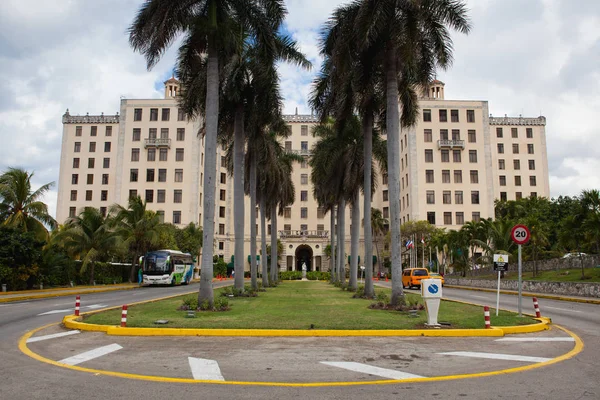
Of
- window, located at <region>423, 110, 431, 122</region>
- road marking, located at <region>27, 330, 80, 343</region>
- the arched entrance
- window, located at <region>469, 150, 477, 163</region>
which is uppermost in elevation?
window, located at <region>423, 110, 431, 122</region>

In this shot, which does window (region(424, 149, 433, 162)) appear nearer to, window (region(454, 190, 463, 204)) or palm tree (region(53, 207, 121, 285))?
window (region(454, 190, 463, 204))

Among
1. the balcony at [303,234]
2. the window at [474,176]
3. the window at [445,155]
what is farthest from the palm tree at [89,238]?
the window at [474,176]

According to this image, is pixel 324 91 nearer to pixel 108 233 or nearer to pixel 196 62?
pixel 196 62

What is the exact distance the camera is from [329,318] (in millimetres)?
14641

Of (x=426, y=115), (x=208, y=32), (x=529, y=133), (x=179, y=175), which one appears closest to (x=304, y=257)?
(x=179, y=175)

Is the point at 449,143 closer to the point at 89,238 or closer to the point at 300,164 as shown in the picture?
the point at 300,164

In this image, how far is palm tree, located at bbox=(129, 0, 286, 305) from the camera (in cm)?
1775

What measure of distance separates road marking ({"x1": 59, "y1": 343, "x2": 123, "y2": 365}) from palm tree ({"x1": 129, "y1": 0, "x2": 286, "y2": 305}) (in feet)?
23.3

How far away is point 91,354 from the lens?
9.37 m

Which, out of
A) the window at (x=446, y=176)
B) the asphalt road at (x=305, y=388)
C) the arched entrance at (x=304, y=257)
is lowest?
the asphalt road at (x=305, y=388)

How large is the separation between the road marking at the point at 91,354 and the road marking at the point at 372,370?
4.40 m

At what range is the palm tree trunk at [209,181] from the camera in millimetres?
17500

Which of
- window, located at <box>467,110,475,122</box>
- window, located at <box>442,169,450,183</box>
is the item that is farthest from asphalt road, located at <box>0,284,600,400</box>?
window, located at <box>467,110,475,122</box>

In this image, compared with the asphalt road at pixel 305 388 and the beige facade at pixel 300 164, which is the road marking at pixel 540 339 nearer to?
the asphalt road at pixel 305 388
